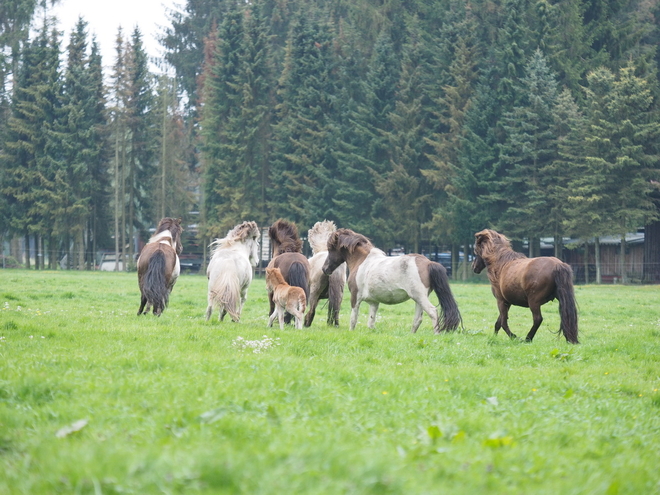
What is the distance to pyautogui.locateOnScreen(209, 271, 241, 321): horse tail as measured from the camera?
12.8 meters

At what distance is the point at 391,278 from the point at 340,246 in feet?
5.33

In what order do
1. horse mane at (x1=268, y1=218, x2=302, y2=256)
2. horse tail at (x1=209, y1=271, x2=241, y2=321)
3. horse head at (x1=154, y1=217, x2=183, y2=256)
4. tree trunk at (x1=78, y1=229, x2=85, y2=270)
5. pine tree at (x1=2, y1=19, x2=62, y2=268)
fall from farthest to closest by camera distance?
tree trunk at (x1=78, y1=229, x2=85, y2=270), pine tree at (x1=2, y1=19, x2=62, y2=268), horse head at (x1=154, y1=217, x2=183, y2=256), horse mane at (x1=268, y1=218, x2=302, y2=256), horse tail at (x1=209, y1=271, x2=241, y2=321)

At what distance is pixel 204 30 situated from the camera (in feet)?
217

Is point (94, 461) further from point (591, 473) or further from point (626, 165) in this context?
point (626, 165)

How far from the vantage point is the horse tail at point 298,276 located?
43.8 feet

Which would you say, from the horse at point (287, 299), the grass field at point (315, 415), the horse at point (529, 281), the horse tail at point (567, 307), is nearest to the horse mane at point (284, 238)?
the horse at point (287, 299)

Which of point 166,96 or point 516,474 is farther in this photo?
point 166,96

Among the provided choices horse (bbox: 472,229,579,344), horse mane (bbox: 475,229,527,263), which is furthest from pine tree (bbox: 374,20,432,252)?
horse (bbox: 472,229,579,344)

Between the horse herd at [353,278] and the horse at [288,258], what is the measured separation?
0.06ft

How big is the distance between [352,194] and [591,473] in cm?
4427

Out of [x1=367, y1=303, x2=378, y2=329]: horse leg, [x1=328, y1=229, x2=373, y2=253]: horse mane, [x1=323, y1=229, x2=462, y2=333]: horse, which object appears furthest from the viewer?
[x1=328, y1=229, x2=373, y2=253]: horse mane

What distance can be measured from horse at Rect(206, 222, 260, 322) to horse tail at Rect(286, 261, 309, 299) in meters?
0.87

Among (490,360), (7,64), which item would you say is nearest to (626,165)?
(490,360)

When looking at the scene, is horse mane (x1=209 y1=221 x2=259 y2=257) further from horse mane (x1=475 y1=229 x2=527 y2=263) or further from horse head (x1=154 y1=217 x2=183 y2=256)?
horse mane (x1=475 y1=229 x2=527 y2=263)
